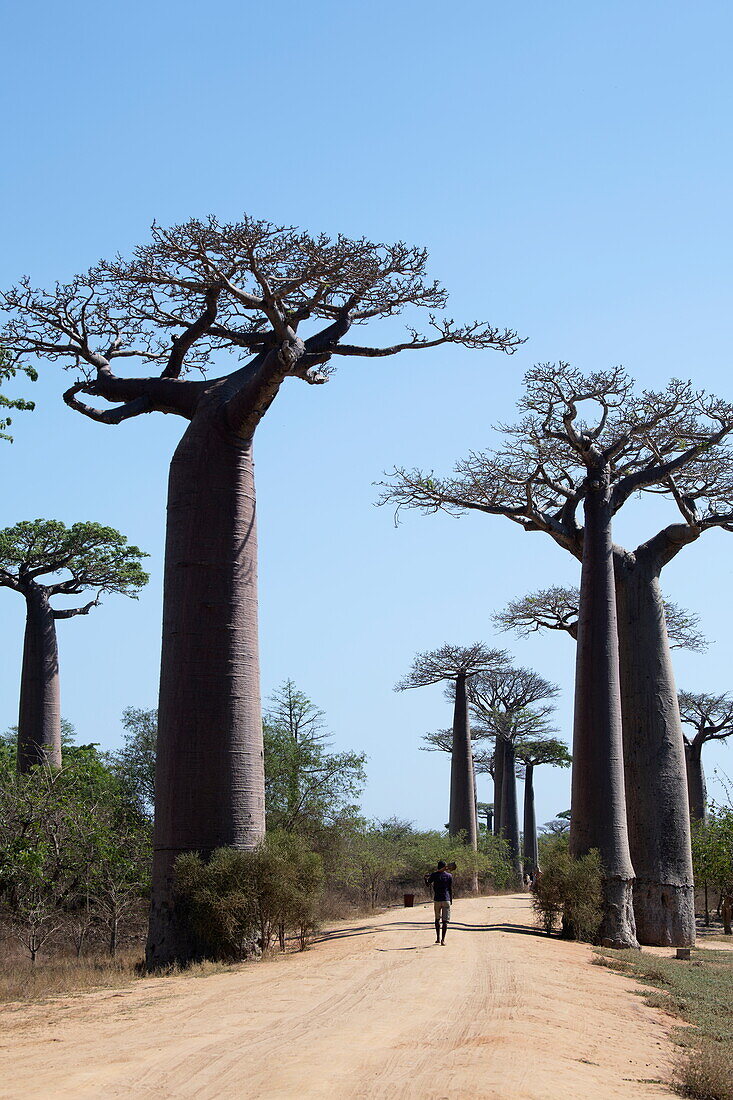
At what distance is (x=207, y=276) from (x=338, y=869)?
9573 millimetres

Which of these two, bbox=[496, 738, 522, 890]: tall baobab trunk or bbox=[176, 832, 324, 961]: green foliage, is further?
bbox=[496, 738, 522, 890]: tall baobab trunk

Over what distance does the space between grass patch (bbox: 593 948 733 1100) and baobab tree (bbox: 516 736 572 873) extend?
2251 centimetres

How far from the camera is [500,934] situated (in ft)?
39.0

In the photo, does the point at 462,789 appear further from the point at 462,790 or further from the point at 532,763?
the point at 532,763

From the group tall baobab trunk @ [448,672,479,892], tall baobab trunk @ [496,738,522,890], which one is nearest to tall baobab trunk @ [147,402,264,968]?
tall baobab trunk @ [448,672,479,892]

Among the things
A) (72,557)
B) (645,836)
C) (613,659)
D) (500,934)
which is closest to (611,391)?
(613,659)

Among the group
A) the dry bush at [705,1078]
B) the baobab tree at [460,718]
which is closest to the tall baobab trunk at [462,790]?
the baobab tree at [460,718]

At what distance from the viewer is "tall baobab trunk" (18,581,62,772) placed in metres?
17.9

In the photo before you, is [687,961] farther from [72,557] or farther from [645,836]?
[72,557]

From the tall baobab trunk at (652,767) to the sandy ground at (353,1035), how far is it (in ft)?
16.8

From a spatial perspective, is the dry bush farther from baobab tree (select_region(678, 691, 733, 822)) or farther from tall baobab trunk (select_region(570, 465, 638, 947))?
baobab tree (select_region(678, 691, 733, 822))

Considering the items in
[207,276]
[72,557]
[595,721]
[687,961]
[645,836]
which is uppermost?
[207,276]

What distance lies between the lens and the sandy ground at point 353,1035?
463cm

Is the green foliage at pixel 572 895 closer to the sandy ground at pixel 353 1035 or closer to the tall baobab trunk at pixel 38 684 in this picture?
the sandy ground at pixel 353 1035
